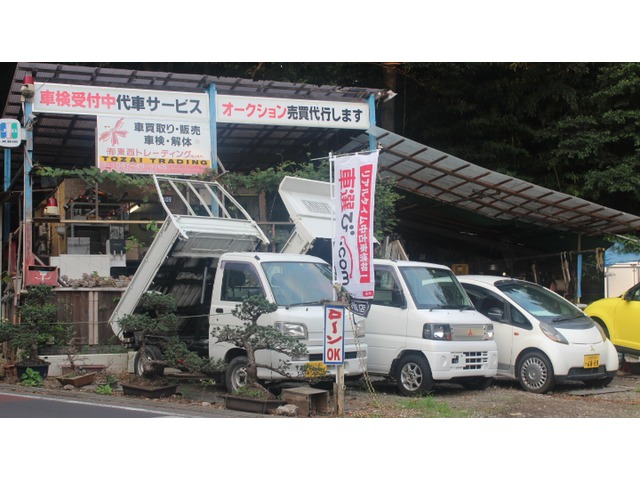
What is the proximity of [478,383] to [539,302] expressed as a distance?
183cm

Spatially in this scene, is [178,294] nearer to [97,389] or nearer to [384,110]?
[97,389]

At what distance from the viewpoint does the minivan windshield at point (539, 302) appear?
1177cm

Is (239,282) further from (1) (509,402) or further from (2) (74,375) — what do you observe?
(1) (509,402)

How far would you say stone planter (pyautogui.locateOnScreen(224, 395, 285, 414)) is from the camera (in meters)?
8.91

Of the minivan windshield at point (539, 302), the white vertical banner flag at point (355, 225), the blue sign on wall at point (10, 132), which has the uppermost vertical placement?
the blue sign on wall at point (10, 132)

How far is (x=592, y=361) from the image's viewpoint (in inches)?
446

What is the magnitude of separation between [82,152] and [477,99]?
11.1 meters

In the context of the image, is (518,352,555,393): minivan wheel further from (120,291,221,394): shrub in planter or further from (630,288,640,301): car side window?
(120,291,221,394): shrub in planter

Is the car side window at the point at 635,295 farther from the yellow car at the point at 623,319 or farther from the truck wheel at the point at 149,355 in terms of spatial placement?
the truck wheel at the point at 149,355

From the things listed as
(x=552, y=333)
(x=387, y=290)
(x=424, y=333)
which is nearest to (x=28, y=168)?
(x=387, y=290)

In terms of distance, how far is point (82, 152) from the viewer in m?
18.8

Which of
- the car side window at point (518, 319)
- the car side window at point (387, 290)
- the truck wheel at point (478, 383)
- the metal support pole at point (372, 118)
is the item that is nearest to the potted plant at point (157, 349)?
the car side window at point (387, 290)

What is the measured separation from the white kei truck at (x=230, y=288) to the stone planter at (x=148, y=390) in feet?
2.57

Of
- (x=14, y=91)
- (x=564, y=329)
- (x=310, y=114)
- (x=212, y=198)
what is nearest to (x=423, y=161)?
(x=310, y=114)
